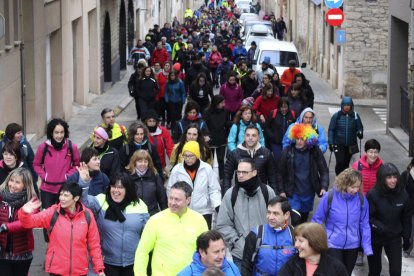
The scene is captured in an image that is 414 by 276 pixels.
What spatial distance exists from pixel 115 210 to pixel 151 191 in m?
1.58

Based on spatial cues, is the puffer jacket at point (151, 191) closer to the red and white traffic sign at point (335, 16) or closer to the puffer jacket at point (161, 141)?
the puffer jacket at point (161, 141)

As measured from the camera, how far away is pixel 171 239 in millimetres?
9344

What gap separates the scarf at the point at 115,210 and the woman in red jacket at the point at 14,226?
0.79 meters

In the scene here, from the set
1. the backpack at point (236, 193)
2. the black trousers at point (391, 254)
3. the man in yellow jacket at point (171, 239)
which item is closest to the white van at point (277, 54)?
the black trousers at point (391, 254)

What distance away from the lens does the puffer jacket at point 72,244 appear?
32.1 feet

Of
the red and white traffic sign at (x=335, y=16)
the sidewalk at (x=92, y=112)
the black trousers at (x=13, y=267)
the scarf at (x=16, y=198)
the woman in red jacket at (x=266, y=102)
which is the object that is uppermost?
A: the red and white traffic sign at (x=335, y=16)

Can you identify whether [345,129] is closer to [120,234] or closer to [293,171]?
[293,171]

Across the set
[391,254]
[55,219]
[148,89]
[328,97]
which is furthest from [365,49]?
[55,219]

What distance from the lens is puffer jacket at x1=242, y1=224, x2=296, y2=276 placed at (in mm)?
9117

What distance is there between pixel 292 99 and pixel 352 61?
14.0 m

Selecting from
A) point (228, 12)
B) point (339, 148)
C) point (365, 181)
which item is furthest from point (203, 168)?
point (228, 12)

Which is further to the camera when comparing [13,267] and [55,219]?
[13,267]

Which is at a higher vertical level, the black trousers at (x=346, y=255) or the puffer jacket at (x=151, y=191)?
the puffer jacket at (x=151, y=191)

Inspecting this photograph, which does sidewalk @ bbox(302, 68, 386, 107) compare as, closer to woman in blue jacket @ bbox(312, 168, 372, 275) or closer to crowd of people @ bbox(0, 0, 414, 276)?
crowd of people @ bbox(0, 0, 414, 276)
